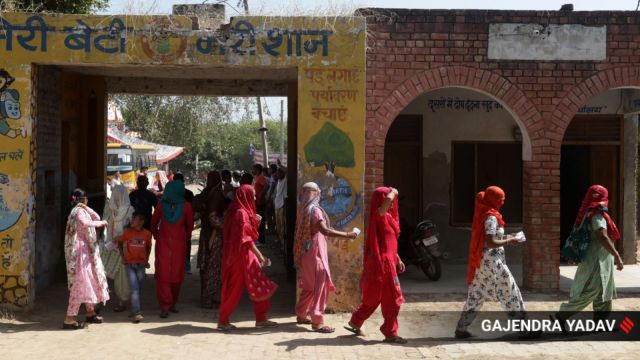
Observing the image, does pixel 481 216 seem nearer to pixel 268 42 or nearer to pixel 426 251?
pixel 268 42

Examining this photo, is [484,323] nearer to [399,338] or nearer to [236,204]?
[399,338]

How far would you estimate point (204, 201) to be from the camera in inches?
365

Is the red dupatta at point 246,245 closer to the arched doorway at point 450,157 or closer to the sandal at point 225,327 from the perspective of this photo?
the sandal at point 225,327

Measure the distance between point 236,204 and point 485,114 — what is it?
238 inches

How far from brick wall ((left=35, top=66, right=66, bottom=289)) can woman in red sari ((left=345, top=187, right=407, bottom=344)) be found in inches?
166

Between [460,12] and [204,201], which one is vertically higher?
[460,12]

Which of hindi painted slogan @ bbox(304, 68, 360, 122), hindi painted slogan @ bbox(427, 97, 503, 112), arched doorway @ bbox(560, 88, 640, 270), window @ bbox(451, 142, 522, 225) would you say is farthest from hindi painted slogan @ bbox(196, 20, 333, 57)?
arched doorway @ bbox(560, 88, 640, 270)

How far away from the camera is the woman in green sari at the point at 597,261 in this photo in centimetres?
705

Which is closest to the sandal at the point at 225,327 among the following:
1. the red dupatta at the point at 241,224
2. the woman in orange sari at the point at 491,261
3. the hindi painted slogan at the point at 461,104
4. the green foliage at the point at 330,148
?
the red dupatta at the point at 241,224

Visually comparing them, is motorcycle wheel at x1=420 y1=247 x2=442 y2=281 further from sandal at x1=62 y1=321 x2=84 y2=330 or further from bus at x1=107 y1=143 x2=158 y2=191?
bus at x1=107 y1=143 x2=158 y2=191

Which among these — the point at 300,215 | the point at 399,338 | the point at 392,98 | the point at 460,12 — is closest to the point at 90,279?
the point at 300,215

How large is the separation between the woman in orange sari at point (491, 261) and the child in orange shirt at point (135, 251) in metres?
3.67

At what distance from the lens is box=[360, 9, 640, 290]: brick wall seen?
8.76 metres

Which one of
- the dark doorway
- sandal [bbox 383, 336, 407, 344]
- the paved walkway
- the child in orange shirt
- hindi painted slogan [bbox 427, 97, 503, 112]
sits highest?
hindi painted slogan [bbox 427, 97, 503, 112]
